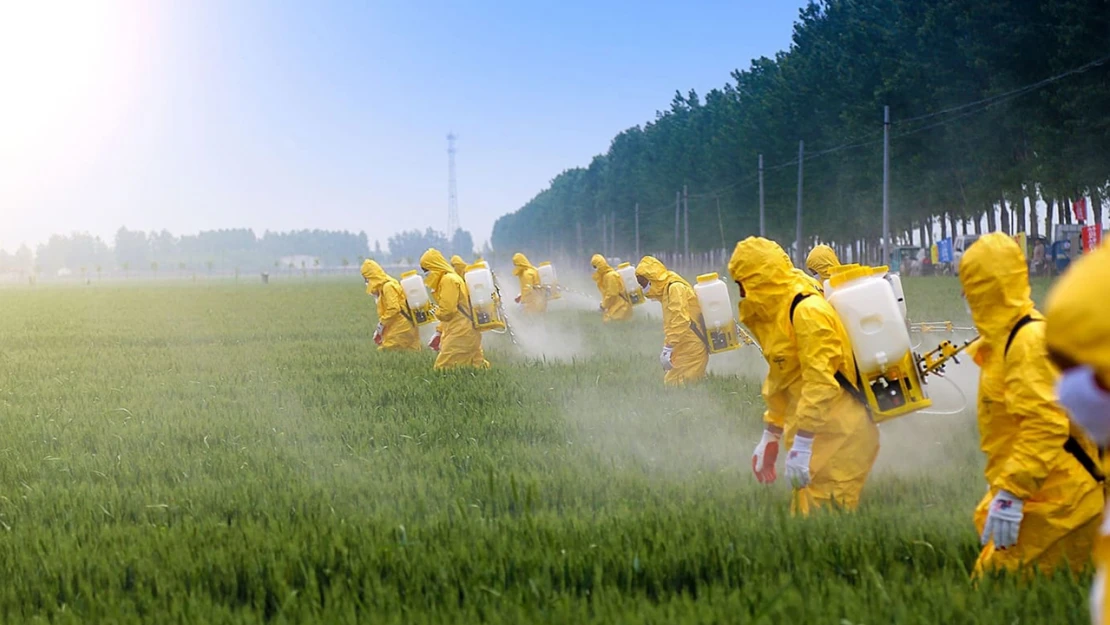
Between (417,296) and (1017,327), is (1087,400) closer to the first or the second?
(1017,327)

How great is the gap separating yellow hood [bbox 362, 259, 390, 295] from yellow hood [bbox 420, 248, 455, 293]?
3.85m

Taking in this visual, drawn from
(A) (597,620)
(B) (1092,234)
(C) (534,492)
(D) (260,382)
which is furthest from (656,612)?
(B) (1092,234)

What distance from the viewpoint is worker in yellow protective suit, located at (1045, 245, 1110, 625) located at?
2455mm

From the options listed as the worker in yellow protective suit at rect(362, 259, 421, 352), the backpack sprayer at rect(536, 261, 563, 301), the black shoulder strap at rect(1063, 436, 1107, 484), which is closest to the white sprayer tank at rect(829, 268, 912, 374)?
the black shoulder strap at rect(1063, 436, 1107, 484)

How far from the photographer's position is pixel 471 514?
7.29 metres

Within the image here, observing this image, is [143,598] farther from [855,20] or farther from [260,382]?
[855,20]

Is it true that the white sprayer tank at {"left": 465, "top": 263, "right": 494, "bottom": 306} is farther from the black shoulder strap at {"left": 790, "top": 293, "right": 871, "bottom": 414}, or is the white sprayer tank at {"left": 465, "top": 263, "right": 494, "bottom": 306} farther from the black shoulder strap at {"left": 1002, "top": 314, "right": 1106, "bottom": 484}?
the black shoulder strap at {"left": 1002, "top": 314, "right": 1106, "bottom": 484}

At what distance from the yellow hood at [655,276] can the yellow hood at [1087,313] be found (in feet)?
41.5

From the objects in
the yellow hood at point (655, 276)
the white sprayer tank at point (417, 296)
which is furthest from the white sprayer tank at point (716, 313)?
the white sprayer tank at point (417, 296)

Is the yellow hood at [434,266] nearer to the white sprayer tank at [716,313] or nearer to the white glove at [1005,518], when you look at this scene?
the white sprayer tank at [716,313]

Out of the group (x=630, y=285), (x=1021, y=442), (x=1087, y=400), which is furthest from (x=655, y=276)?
(x=1087, y=400)

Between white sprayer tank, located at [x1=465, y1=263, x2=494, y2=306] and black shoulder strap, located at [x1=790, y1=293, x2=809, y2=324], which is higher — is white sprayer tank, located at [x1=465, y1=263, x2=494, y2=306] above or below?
below

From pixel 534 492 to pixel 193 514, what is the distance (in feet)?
7.39

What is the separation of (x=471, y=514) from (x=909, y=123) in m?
46.5
